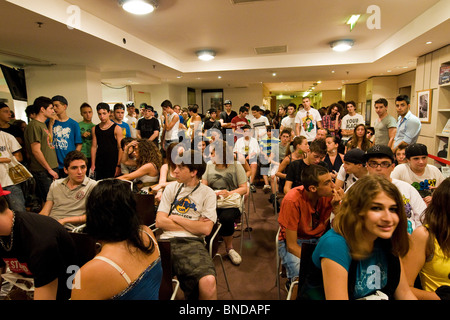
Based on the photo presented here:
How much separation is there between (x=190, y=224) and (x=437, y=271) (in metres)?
1.59

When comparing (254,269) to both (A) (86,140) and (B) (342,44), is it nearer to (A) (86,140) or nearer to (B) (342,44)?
(A) (86,140)

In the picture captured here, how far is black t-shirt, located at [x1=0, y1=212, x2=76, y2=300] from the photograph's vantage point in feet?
4.12

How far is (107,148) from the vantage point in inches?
161

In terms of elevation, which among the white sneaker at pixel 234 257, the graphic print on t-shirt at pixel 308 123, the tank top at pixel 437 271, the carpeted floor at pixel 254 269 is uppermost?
the graphic print on t-shirt at pixel 308 123

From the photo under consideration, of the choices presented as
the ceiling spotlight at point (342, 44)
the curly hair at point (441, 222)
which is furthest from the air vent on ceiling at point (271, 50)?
the curly hair at point (441, 222)

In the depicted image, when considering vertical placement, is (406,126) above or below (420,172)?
above

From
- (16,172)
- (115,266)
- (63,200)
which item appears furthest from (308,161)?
(16,172)

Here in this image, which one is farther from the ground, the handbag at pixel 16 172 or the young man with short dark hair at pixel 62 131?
the young man with short dark hair at pixel 62 131

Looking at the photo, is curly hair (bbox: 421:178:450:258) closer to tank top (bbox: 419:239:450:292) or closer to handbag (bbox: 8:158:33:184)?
tank top (bbox: 419:239:450:292)

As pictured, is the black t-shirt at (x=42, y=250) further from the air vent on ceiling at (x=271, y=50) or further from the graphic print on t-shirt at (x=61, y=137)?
the air vent on ceiling at (x=271, y=50)

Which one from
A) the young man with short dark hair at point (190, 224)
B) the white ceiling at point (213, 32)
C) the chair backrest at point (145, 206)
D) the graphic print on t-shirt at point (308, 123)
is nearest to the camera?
the young man with short dark hair at point (190, 224)

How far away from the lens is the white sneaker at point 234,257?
286 cm

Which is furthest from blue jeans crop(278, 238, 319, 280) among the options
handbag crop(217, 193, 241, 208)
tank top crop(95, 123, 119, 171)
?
tank top crop(95, 123, 119, 171)
